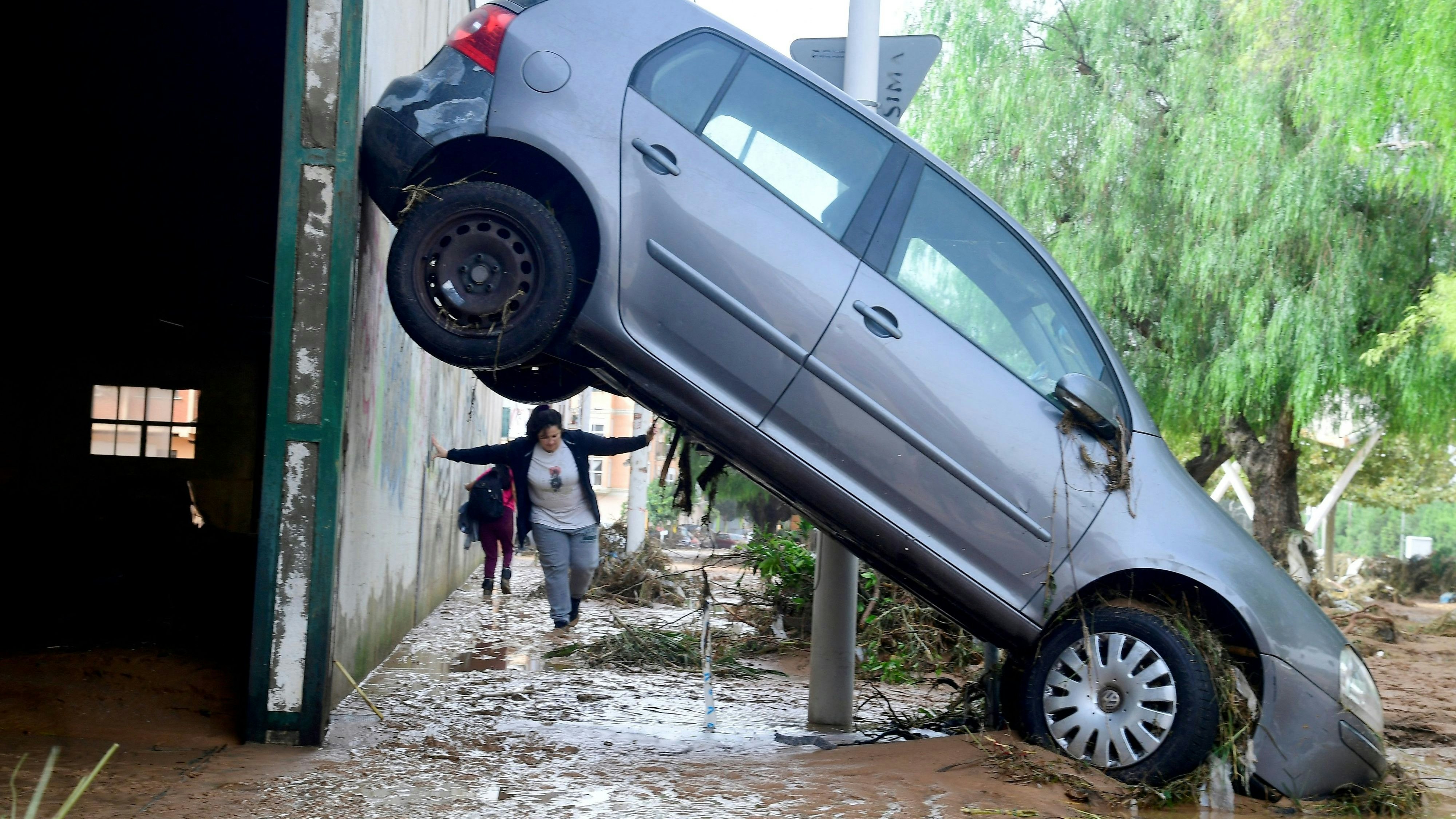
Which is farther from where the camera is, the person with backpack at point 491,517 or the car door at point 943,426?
the person with backpack at point 491,517

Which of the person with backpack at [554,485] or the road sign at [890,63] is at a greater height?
the road sign at [890,63]

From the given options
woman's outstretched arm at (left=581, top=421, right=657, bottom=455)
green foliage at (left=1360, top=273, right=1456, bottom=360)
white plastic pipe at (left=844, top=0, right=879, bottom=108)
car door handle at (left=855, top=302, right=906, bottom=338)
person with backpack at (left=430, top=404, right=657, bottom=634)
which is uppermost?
white plastic pipe at (left=844, top=0, right=879, bottom=108)

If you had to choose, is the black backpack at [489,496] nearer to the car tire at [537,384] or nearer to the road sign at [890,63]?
the car tire at [537,384]

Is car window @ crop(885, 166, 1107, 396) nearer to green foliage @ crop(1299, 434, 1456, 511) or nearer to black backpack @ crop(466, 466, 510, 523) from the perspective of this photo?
black backpack @ crop(466, 466, 510, 523)

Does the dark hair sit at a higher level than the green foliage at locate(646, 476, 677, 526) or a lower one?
higher

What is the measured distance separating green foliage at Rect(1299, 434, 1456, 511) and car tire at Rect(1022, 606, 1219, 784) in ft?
71.2

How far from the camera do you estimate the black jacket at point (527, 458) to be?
307 inches

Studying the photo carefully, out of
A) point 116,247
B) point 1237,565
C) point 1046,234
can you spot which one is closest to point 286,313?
point 1237,565

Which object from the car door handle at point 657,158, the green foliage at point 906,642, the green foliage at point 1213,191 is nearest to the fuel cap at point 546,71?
the car door handle at point 657,158

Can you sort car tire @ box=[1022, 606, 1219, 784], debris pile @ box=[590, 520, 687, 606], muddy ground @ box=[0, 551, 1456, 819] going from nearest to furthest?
muddy ground @ box=[0, 551, 1456, 819], car tire @ box=[1022, 606, 1219, 784], debris pile @ box=[590, 520, 687, 606]

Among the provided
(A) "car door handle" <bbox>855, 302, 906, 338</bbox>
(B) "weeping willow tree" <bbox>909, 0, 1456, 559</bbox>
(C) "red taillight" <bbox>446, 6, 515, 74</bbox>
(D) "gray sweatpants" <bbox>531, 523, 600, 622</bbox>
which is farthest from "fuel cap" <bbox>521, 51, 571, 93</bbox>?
(B) "weeping willow tree" <bbox>909, 0, 1456, 559</bbox>

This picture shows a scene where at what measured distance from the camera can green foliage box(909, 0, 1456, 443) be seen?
42.5 ft

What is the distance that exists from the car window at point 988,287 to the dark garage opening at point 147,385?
3.49 meters

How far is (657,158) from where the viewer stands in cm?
471
